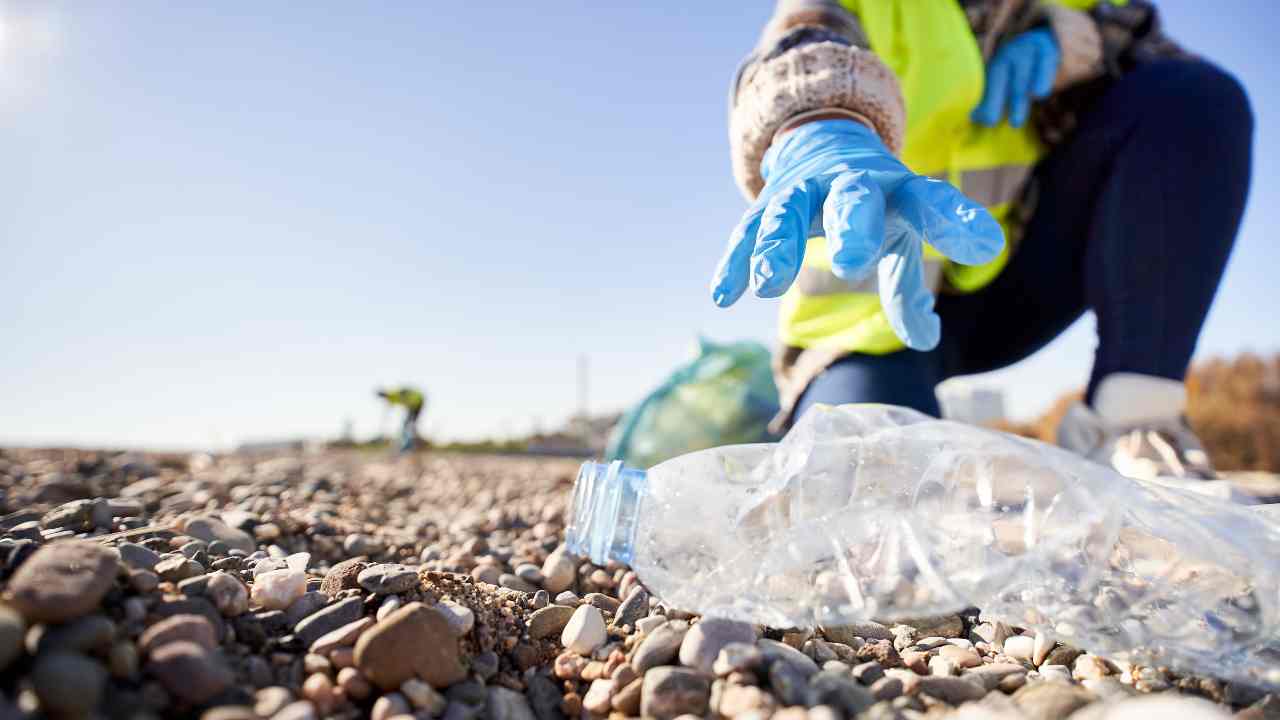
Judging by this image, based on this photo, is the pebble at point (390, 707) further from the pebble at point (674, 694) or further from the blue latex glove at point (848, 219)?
the blue latex glove at point (848, 219)

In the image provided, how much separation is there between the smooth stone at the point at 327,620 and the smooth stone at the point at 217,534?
0.43 metres

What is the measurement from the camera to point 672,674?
2.15 ft

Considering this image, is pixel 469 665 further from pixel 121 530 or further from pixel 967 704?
pixel 121 530

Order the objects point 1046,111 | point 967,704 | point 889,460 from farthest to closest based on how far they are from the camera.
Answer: point 1046,111 < point 889,460 < point 967,704

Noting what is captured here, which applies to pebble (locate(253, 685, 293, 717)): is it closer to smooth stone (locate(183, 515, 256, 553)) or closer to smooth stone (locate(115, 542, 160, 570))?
smooth stone (locate(115, 542, 160, 570))

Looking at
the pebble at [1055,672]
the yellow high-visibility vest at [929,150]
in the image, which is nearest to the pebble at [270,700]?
the pebble at [1055,672]

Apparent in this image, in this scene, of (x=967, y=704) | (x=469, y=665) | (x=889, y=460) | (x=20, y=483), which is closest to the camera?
(x=967, y=704)

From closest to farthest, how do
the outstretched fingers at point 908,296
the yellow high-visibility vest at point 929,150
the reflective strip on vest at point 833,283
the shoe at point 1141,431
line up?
the outstretched fingers at point 908,296, the shoe at point 1141,431, the yellow high-visibility vest at point 929,150, the reflective strip on vest at point 833,283

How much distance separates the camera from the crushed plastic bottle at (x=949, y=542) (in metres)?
0.76

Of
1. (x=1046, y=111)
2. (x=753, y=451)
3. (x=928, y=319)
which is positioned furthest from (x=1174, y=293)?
(x=753, y=451)

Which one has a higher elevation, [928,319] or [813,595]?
[928,319]

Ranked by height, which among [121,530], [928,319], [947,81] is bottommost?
[121,530]

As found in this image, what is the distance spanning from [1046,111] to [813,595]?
76.2 inches

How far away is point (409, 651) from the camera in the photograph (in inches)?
26.0
